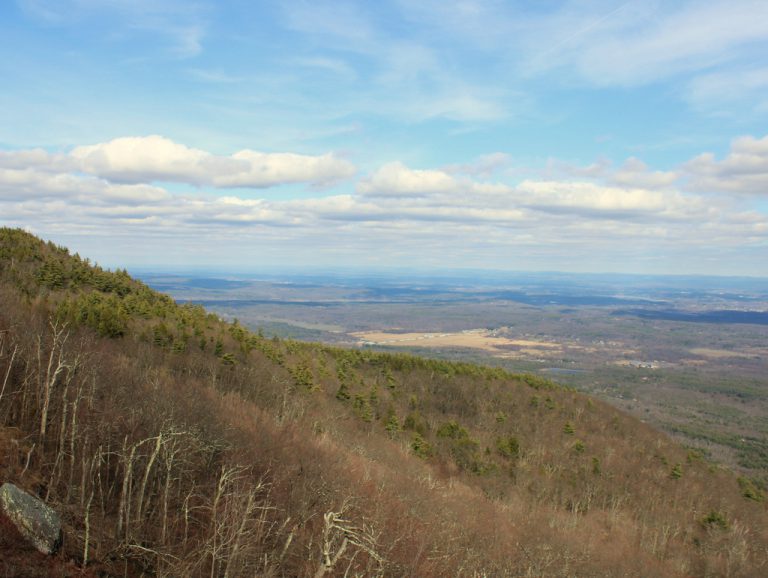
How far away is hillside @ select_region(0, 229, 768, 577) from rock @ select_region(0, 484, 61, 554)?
0.42m

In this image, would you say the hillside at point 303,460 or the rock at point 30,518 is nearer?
the rock at point 30,518

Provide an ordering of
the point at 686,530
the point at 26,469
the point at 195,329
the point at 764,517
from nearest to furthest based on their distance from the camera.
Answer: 1. the point at 26,469
2. the point at 195,329
3. the point at 686,530
4. the point at 764,517

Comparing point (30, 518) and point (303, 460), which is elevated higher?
point (30, 518)

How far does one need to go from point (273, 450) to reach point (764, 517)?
74.7m

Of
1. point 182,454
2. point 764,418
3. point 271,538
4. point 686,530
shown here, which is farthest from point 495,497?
point 764,418

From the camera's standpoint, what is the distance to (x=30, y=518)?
14492 millimetres

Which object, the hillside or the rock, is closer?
the rock

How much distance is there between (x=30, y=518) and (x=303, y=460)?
52.8 feet

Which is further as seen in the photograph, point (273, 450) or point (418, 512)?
point (418, 512)

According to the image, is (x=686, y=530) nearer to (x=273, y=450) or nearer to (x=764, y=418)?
(x=273, y=450)

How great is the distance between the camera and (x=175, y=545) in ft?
60.8

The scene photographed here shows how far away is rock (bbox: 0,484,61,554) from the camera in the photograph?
1439 cm

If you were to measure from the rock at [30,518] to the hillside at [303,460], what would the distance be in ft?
1.39

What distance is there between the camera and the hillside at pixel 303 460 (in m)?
18.5
